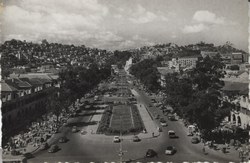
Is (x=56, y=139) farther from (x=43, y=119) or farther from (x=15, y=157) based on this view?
(x=43, y=119)

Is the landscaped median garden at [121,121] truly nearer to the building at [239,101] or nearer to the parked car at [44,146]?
the parked car at [44,146]

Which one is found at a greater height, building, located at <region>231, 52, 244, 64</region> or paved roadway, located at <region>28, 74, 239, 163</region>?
building, located at <region>231, 52, 244, 64</region>

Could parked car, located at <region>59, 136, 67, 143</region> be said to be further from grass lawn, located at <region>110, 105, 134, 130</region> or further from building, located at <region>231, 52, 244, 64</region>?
building, located at <region>231, 52, 244, 64</region>

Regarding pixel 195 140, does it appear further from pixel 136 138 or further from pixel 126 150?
pixel 126 150

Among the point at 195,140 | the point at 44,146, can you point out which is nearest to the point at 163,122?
the point at 195,140

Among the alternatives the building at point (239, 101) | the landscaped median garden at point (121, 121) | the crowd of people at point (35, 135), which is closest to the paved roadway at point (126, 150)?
the crowd of people at point (35, 135)

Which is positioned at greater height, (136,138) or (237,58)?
(237,58)

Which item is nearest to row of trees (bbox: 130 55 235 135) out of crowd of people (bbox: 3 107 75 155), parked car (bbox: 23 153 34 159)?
crowd of people (bbox: 3 107 75 155)
